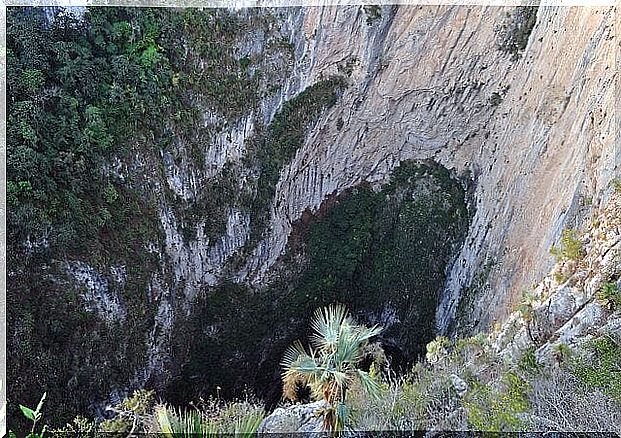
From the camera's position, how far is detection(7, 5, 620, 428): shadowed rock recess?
566 inches

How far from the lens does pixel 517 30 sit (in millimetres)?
17719

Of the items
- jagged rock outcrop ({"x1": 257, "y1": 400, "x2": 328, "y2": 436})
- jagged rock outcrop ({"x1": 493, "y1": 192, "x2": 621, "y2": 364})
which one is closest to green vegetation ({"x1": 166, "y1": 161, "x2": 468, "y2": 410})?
jagged rock outcrop ({"x1": 493, "y1": 192, "x2": 621, "y2": 364})

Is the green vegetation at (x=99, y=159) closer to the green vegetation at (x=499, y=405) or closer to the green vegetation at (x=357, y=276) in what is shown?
the green vegetation at (x=357, y=276)

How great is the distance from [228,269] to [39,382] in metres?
6.75

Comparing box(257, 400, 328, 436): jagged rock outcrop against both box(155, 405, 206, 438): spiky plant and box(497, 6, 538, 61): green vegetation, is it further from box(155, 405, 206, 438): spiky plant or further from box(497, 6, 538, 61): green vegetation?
box(497, 6, 538, 61): green vegetation

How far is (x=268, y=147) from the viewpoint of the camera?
19000mm

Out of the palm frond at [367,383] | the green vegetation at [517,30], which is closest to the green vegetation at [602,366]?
the palm frond at [367,383]

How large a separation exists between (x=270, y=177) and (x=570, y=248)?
10.5 metres

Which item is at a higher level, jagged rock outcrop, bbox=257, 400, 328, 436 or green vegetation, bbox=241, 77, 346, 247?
green vegetation, bbox=241, 77, 346, 247

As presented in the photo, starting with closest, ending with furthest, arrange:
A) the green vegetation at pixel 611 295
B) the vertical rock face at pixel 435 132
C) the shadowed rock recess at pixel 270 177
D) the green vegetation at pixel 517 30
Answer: the green vegetation at pixel 611 295 → the shadowed rock recess at pixel 270 177 → the vertical rock face at pixel 435 132 → the green vegetation at pixel 517 30

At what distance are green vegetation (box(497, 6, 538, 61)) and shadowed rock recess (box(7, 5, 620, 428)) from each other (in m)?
0.06

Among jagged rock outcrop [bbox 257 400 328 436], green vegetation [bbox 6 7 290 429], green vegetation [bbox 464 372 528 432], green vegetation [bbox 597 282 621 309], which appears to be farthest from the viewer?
green vegetation [bbox 6 7 290 429]

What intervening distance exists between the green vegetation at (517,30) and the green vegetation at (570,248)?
7937 mm

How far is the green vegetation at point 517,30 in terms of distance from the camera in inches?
690
